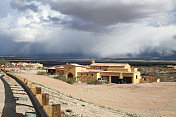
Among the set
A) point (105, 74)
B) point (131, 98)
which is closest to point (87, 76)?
point (105, 74)

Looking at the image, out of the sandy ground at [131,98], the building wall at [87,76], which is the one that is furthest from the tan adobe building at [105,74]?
the sandy ground at [131,98]

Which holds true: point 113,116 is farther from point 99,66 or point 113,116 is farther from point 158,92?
point 99,66

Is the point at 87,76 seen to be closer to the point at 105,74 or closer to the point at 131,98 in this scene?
the point at 105,74

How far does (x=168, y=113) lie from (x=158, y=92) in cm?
1120

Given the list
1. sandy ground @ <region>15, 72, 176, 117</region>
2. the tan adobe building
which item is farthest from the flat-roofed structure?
sandy ground @ <region>15, 72, 176, 117</region>

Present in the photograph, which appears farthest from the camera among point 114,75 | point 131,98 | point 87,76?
point 87,76

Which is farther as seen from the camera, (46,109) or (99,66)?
(99,66)

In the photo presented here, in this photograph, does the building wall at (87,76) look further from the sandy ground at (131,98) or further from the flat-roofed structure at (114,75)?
the sandy ground at (131,98)

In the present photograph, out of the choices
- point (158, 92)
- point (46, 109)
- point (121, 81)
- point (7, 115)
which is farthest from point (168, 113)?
point (121, 81)

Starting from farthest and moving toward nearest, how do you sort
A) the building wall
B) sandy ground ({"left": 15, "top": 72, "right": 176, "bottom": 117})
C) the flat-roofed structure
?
the building wall, the flat-roofed structure, sandy ground ({"left": 15, "top": 72, "right": 176, "bottom": 117})

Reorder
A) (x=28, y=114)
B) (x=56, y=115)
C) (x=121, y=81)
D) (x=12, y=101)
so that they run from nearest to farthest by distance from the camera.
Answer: (x=56, y=115) < (x=28, y=114) < (x=12, y=101) < (x=121, y=81)

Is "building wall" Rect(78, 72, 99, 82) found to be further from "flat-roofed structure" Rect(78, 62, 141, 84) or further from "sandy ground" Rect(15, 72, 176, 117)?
"sandy ground" Rect(15, 72, 176, 117)

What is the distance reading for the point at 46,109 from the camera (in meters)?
3.87

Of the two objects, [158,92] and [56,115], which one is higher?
[56,115]
